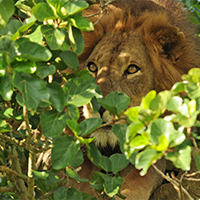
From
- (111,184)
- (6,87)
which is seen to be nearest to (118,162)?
(111,184)

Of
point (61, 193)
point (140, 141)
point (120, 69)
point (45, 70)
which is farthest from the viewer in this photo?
point (120, 69)

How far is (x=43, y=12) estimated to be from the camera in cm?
173

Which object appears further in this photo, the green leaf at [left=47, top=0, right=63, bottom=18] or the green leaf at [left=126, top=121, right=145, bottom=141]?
the green leaf at [left=47, top=0, right=63, bottom=18]

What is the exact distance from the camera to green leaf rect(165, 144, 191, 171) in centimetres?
130

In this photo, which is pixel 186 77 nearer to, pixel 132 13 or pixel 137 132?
pixel 137 132

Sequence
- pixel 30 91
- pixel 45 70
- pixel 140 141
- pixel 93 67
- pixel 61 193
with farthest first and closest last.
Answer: pixel 93 67
pixel 61 193
pixel 45 70
pixel 30 91
pixel 140 141

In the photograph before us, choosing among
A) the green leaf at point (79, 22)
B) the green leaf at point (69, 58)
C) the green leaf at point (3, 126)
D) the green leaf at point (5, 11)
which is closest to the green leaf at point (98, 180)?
the green leaf at point (3, 126)

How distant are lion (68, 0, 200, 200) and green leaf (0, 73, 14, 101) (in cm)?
130

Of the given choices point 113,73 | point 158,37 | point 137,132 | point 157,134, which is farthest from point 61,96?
point 158,37

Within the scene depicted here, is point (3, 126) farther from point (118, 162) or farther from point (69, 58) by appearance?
point (118, 162)

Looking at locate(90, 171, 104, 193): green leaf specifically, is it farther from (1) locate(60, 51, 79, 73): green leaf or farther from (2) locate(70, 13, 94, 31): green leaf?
(2) locate(70, 13, 94, 31): green leaf

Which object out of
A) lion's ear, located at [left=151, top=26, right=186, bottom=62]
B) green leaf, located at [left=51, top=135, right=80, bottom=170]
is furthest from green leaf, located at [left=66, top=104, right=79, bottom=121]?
lion's ear, located at [left=151, top=26, right=186, bottom=62]

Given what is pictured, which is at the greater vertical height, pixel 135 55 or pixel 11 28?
Result: pixel 11 28

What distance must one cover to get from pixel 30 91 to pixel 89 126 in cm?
40
